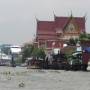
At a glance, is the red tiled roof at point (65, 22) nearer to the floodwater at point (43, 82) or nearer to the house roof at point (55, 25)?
the house roof at point (55, 25)

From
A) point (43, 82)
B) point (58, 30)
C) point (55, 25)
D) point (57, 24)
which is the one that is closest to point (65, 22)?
point (57, 24)

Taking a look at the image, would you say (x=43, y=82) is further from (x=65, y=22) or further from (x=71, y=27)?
(x=71, y=27)

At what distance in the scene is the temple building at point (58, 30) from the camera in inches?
4823

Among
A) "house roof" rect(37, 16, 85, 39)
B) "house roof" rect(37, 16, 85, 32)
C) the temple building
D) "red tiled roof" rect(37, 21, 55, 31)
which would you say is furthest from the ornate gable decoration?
"red tiled roof" rect(37, 21, 55, 31)

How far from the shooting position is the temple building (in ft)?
402

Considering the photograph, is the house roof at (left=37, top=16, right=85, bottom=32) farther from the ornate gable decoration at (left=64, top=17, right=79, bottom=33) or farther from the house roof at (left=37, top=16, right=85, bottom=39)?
the ornate gable decoration at (left=64, top=17, right=79, bottom=33)

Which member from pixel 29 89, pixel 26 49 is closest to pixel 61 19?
pixel 26 49

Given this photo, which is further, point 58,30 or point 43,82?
point 58,30

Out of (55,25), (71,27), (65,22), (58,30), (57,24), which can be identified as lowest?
(58,30)

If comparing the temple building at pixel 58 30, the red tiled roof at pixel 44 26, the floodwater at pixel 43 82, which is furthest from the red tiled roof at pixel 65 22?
the floodwater at pixel 43 82

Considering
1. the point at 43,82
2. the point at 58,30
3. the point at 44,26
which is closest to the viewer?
the point at 43,82

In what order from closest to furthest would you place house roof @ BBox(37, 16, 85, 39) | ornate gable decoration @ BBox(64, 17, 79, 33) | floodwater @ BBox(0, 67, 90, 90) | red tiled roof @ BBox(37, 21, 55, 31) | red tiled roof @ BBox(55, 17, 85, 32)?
floodwater @ BBox(0, 67, 90, 90) < red tiled roof @ BBox(37, 21, 55, 31) < house roof @ BBox(37, 16, 85, 39) < ornate gable decoration @ BBox(64, 17, 79, 33) < red tiled roof @ BBox(55, 17, 85, 32)

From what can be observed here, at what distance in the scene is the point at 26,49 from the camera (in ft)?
393

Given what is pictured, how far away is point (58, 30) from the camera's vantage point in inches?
4914
